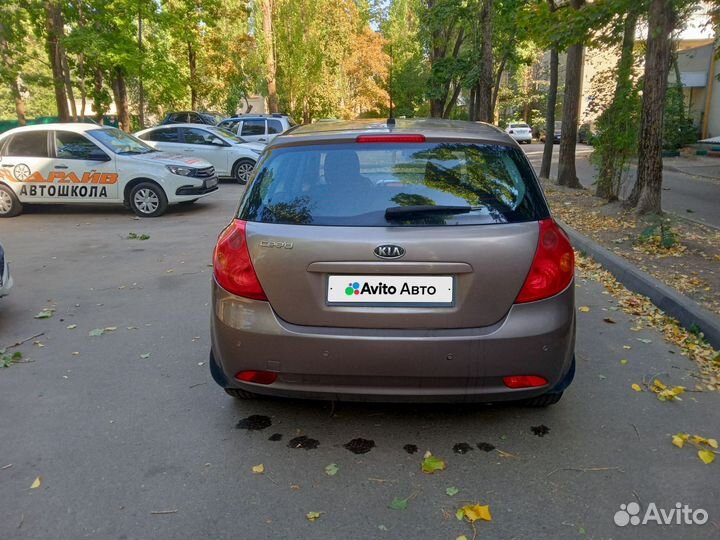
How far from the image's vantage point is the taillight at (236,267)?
3.09 meters

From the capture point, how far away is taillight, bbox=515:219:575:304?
301cm

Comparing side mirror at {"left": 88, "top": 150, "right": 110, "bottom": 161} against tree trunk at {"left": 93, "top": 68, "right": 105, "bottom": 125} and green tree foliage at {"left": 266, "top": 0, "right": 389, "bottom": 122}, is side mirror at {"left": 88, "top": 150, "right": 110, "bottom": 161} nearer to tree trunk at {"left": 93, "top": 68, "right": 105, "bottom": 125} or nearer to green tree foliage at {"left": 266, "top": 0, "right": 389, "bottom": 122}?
tree trunk at {"left": 93, "top": 68, "right": 105, "bottom": 125}

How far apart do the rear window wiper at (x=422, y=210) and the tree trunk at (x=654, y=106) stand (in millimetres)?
A: 7203

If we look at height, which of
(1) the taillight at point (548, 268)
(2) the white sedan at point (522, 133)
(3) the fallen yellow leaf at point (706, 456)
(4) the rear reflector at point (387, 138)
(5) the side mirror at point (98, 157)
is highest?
(2) the white sedan at point (522, 133)

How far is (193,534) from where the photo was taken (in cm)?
258

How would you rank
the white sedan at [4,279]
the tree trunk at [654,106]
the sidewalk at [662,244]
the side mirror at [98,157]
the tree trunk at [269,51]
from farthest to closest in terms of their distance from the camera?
the tree trunk at [269,51] → the side mirror at [98,157] → the tree trunk at [654,106] → the sidewalk at [662,244] → the white sedan at [4,279]

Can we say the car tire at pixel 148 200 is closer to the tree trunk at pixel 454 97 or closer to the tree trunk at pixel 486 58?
the tree trunk at pixel 486 58

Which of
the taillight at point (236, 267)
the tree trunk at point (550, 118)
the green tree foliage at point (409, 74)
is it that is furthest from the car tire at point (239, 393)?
the green tree foliage at point (409, 74)

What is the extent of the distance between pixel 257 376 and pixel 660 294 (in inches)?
160

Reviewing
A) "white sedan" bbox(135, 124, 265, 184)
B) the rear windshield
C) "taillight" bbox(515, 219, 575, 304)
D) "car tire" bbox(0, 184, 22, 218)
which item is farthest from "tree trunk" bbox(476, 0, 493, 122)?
"taillight" bbox(515, 219, 575, 304)

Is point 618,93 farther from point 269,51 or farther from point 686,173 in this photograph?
point 269,51

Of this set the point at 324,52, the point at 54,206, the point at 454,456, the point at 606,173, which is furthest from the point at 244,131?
the point at 454,456

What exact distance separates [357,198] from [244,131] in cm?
1841

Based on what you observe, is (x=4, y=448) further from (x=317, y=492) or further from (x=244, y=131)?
(x=244, y=131)
